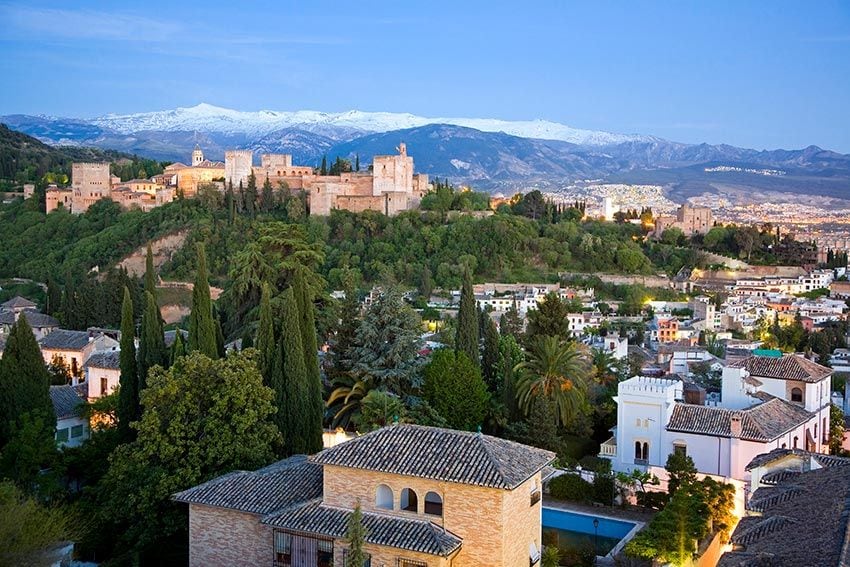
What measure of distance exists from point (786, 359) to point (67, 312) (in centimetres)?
3178

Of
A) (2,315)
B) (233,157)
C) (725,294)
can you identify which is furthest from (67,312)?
(725,294)

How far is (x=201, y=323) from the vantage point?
20281mm

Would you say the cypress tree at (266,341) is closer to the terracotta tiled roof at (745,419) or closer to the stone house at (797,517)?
the terracotta tiled roof at (745,419)

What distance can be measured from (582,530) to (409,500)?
7.10 meters

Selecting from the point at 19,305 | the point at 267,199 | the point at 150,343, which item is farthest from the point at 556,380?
the point at 267,199

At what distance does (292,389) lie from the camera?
18891mm

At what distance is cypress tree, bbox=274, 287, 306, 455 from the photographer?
1872cm

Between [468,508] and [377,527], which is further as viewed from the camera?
[377,527]

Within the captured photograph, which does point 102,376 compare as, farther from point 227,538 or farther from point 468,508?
point 468,508

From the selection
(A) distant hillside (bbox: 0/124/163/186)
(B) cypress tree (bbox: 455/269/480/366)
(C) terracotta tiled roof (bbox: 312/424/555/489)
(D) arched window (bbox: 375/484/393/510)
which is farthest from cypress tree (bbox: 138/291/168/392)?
(A) distant hillside (bbox: 0/124/163/186)

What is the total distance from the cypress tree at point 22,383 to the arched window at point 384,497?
10.3 metres

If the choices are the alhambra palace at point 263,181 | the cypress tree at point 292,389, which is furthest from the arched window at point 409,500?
the alhambra palace at point 263,181

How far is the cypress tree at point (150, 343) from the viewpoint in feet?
68.9

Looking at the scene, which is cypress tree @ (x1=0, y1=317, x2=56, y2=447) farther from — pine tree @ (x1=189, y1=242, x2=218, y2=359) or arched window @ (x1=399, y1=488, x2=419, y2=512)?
arched window @ (x1=399, y1=488, x2=419, y2=512)
